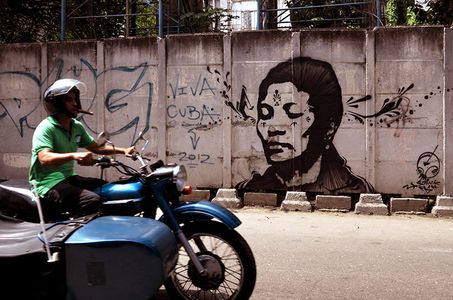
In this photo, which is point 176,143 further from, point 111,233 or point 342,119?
point 111,233

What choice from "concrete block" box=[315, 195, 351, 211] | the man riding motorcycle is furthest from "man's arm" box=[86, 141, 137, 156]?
"concrete block" box=[315, 195, 351, 211]

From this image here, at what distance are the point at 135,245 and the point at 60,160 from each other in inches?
36.8

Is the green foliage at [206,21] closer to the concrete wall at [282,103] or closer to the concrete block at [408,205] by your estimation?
the concrete wall at [282,103]

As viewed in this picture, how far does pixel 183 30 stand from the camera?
12469mm

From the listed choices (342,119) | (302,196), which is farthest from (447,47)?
(302,196)

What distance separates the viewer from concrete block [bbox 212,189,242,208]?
26.0ft

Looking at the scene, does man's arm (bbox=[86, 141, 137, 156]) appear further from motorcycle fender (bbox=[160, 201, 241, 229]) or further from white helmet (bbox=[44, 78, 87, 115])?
Answer: motorcycle fender (bbox=[160, 201, 241, 229])

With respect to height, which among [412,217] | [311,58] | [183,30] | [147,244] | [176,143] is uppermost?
[183,30]

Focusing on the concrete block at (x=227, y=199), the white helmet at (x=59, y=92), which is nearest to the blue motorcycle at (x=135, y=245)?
the white helmet at (x=59, y=92)

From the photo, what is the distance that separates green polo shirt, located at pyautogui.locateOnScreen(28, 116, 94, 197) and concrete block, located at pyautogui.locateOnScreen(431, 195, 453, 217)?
18.9 feet

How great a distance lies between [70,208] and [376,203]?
5484 mm

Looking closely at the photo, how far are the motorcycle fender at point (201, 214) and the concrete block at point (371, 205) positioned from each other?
4.69 meters

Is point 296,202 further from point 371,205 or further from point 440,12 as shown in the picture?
point 440,12

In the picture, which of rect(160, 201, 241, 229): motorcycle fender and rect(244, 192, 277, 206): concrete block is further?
rect(244, 192, 277, 206): concrete block
